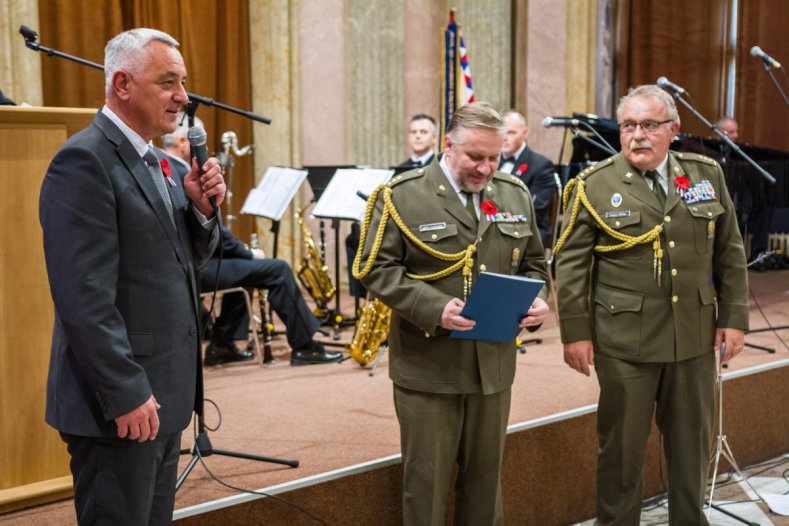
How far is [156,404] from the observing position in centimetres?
191

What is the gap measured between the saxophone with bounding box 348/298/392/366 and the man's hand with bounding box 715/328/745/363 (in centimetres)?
207

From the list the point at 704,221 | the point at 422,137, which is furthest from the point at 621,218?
the point at 422,137

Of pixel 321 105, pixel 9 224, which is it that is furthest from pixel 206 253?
pixel 321 105

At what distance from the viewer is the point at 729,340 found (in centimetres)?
299

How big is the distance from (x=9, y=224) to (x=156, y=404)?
1060mm

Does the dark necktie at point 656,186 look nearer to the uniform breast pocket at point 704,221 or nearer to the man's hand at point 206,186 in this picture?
the uniform breast pocket at point 704,221

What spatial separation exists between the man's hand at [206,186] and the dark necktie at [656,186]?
1542 mm

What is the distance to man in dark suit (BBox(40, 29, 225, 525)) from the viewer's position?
1.82 meters

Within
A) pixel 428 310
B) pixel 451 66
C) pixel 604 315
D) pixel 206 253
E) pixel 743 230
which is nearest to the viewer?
pixel 206 253

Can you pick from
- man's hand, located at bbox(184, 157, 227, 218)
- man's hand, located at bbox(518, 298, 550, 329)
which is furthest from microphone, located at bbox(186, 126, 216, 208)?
man's hand, located at bbox(518, 298, 550, 329)

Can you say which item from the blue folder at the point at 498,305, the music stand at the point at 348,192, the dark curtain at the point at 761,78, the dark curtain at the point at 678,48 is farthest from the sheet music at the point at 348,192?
the dark curtain at the point at 761,78

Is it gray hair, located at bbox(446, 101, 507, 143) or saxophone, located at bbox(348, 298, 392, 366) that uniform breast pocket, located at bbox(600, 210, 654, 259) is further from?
saxophone, located at bbox(348, 298, 392, 366)

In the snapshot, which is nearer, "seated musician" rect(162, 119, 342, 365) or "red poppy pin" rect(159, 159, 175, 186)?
"red poppy pin" rect(159, 159, 175, 186)

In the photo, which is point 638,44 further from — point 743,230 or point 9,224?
point 9,224
